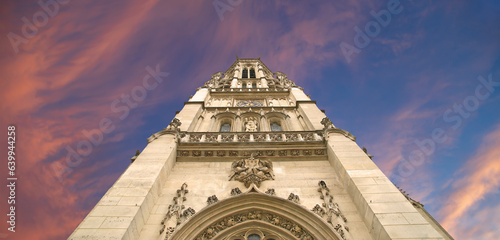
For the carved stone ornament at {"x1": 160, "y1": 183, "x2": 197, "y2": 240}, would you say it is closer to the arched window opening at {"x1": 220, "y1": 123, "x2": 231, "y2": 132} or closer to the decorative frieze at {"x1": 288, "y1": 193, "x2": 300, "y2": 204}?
the decorative frieze at {"x1": 288, "y1": 193, "x2": 300, "y2": 204}

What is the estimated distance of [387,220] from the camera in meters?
6.76

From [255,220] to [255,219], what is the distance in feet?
0.16

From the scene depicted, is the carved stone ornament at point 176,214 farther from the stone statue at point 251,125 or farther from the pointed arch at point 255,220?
the stone statue at point 251,125

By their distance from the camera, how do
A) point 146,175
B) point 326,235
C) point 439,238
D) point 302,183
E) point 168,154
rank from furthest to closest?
point 168,154 < point 302,183 < point 146,175 < point 326,235 < point 439,238

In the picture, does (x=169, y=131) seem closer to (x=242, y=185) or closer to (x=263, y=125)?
(x=242, y=185)

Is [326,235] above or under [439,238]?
above

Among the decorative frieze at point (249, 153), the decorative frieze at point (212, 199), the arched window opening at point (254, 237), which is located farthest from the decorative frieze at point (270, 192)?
the decorative frieze at point (249, 153)

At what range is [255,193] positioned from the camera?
872 cm

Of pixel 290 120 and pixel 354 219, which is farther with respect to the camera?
pixel 290 120

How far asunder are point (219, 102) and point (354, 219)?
13.8 m

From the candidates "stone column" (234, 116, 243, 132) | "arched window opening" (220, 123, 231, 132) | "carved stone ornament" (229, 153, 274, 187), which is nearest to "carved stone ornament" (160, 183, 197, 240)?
"carved stone ornament" (229, 153, 274, 187)

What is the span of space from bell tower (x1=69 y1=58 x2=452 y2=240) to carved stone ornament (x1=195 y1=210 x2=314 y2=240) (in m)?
0.03

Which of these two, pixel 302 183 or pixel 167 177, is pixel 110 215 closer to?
Answer: pixel 167 177

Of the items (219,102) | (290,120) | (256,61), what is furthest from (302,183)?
(256,61)
